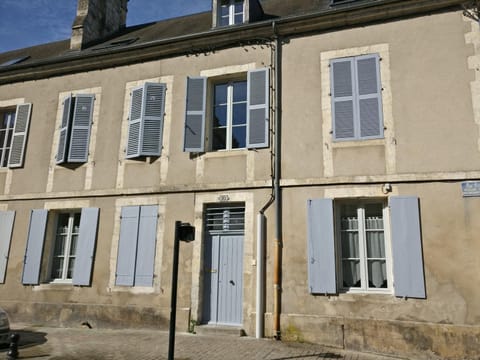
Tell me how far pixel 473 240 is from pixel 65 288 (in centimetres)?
721

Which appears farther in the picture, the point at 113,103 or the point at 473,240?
the point at 113,103

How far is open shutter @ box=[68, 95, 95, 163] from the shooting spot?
842 cm

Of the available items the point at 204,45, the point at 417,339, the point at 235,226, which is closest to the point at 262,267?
the point at 235,226

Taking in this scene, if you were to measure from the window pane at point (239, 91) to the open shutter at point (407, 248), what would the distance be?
133 inches

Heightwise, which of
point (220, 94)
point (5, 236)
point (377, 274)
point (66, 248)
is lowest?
point (377, 274)

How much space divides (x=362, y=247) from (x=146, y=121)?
4.70 meters

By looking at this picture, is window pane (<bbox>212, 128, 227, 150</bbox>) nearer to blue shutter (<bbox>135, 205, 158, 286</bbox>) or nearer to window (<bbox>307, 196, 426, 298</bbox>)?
blue shutter (<bbox>135, 205, 158, 286</bbox>)

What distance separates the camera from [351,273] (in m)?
6.48

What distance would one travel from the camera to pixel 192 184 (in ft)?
24.5

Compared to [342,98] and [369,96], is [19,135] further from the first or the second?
[369,96]

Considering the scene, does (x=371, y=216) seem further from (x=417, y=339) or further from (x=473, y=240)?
(x=417, y=339)

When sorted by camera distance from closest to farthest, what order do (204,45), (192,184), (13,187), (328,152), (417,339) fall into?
(417,339)
(328,152)
(192,184)
(204,45)
(13,187)

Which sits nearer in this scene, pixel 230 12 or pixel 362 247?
pixel 362 247

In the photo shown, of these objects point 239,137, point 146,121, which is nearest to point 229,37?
point 239,137
